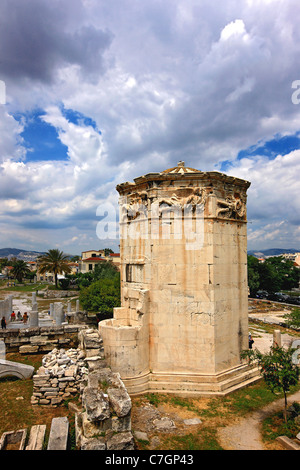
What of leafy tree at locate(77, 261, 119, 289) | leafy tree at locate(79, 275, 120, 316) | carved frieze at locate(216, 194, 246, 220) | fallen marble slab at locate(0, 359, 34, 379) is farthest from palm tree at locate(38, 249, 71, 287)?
carved frieze at locate(216, 194, 246, 220)

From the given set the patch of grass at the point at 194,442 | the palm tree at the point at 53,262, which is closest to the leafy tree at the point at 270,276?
the palm tree at the point at 53,262

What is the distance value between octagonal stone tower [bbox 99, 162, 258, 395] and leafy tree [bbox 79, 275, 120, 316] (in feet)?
46.3

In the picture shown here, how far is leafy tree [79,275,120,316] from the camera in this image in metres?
25.4

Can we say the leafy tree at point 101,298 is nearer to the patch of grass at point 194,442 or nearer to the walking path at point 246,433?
the walking path at point 246,433

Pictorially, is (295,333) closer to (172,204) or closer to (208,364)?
(208,364)

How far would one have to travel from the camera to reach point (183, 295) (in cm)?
1073

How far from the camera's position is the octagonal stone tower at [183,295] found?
34.1 ft

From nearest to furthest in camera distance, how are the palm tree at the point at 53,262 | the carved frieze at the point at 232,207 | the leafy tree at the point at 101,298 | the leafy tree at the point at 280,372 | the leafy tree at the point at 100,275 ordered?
the leafy tree at the point at 280,372 < the carved frieze at the point at 232,207 < the leafy tree at the point at 101,298 < the leafy tree at the point at 100,275 < the palm tree at the point at 53,262

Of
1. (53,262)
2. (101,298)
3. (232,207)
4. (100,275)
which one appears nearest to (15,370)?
(232,207)

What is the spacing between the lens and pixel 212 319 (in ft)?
34.6

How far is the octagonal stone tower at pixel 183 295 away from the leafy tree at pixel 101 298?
46.3ft

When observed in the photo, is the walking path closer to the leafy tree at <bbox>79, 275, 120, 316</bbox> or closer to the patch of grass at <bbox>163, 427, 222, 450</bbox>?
the patch of grass at <bbox>163, 427, 222, 450</bbox>
